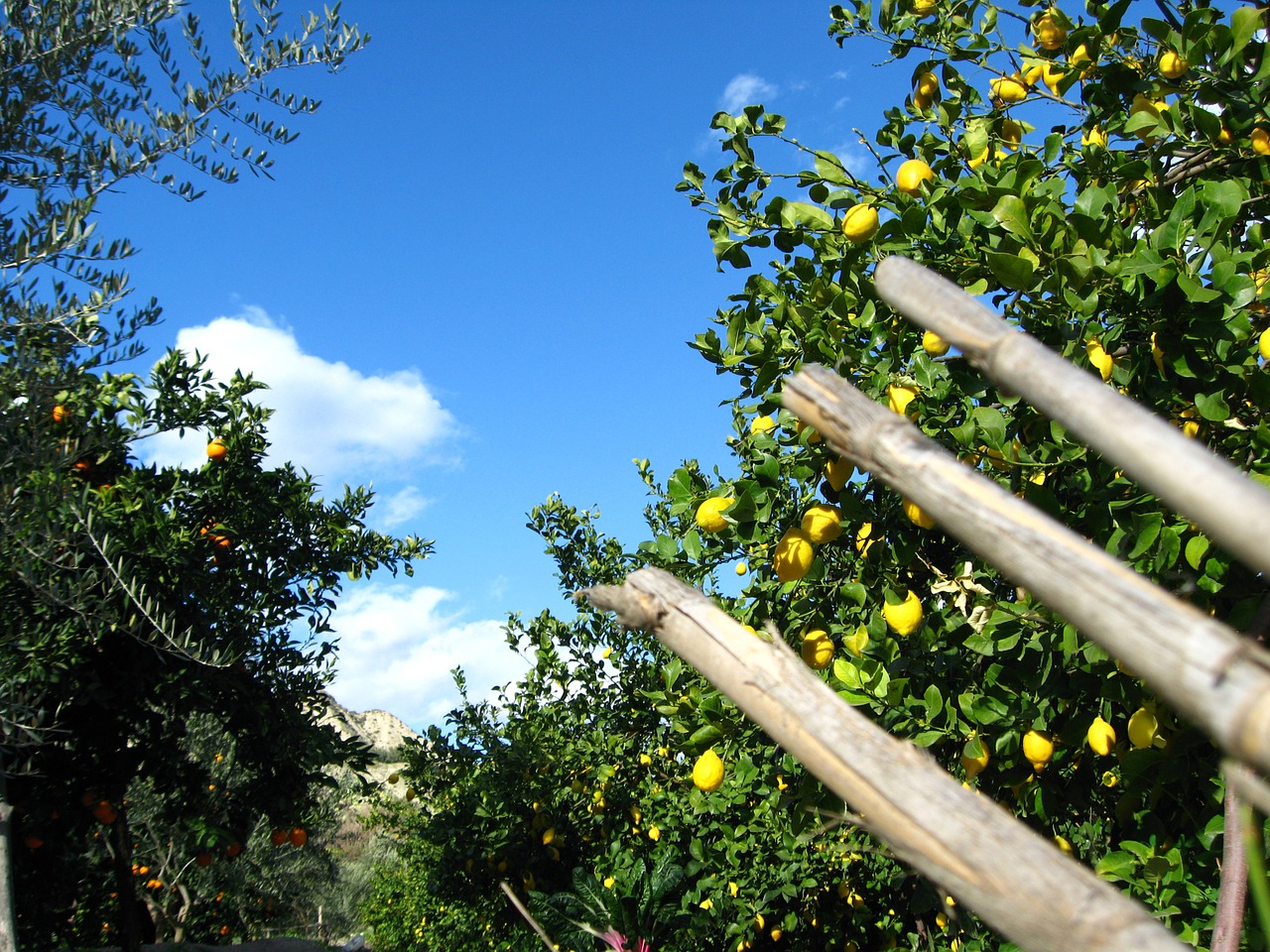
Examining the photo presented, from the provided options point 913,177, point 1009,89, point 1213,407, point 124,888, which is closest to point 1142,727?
point 1213,407

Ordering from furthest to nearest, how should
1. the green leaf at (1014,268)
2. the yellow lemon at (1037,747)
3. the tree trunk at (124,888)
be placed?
the tree trunk at (124,888)
the yellow lemon at (1037,747)
the green leaf at (1014,268)

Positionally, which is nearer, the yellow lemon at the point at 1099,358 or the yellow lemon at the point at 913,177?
the yellow lemon at the point at 1099,358

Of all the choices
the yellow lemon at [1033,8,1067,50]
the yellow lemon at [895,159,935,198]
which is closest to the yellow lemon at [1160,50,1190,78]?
the yellow lemon at [1033,8,1067,50]

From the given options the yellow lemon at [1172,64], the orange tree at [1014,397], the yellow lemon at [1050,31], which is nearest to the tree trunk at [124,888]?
the orange tree at [1014,397]

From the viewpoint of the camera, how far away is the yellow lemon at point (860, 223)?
94.8 inches

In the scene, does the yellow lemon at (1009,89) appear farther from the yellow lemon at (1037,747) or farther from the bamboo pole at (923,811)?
the bamboo pole at (923,811)

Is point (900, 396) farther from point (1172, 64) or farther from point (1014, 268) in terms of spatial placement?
point (1172, 64)

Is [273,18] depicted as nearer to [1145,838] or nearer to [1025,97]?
[1025,97]

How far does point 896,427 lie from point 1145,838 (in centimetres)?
212

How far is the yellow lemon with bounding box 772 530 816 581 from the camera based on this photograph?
2.30 meters

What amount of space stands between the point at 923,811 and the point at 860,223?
6.26 ft

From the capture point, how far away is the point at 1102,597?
0.72 m

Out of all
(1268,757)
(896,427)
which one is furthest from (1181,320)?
(1268,757)

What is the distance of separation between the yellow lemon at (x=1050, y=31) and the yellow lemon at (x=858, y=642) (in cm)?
211
